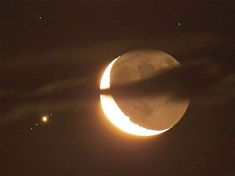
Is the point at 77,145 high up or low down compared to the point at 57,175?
up

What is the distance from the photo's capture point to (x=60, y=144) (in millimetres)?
12547

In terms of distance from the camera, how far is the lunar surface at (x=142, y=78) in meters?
8.25

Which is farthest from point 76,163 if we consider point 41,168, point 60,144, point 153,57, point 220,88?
point 220,88

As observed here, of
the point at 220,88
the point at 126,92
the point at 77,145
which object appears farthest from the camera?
the point at 77,145

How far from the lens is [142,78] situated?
26.4ft

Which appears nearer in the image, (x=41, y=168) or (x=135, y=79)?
(x=135, y=79)

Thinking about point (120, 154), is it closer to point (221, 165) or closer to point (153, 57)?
point (221, 165)

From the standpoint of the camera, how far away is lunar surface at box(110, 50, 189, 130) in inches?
325

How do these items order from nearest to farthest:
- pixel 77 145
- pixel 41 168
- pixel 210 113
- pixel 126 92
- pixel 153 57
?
pixel 126 92 → pixel 153 57 → pixel 41 168 → pixel 210 113 → pixel 77 145

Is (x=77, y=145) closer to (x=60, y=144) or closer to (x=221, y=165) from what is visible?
(x=60, y=144)

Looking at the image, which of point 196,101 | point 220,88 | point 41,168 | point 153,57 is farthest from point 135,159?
point 220,88

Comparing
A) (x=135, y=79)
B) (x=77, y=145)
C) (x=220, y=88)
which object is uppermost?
(x=77, y=145)

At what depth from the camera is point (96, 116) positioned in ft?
44.5

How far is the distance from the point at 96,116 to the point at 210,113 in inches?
129
